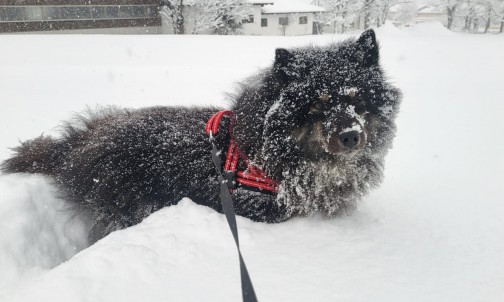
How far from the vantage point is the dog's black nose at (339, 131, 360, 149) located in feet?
7.43

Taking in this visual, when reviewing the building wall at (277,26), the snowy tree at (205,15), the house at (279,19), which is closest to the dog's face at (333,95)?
the snowy tree at (205,15)

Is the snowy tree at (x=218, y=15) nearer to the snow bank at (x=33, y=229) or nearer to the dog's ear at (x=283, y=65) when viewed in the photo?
the snow bank at (x=33, y=229)

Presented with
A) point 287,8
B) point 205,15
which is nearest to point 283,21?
point 287,8

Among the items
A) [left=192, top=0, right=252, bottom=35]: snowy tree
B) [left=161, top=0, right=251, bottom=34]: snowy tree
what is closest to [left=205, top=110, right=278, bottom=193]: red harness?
[left=161, top=0, right=251, bottom=34]: snowy tree

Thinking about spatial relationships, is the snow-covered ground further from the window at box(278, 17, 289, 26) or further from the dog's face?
the window at box(278, 17, 289, 26)

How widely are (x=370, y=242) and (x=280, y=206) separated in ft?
2.45

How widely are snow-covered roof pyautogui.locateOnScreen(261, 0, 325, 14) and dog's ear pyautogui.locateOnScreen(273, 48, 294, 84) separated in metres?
39.4

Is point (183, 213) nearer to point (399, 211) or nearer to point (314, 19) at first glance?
point (399, 211)

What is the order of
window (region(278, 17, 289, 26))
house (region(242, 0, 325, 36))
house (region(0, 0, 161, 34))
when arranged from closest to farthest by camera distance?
house (region(0, 0, 161, 34))
house (region(242, 0, 325, 36))
window (region(278, 17, 289, 26))

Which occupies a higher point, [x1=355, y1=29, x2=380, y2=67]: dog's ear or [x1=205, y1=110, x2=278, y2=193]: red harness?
[x1=355, y1=29, x2=380, y2=67]: dog's ear

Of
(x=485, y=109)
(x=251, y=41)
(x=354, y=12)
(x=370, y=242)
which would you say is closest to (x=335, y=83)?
(x=370, y=242)

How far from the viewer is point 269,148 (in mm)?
2586

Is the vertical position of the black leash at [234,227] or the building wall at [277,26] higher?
the building wall at [277,26]

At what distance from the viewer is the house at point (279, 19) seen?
3750 centimetres
